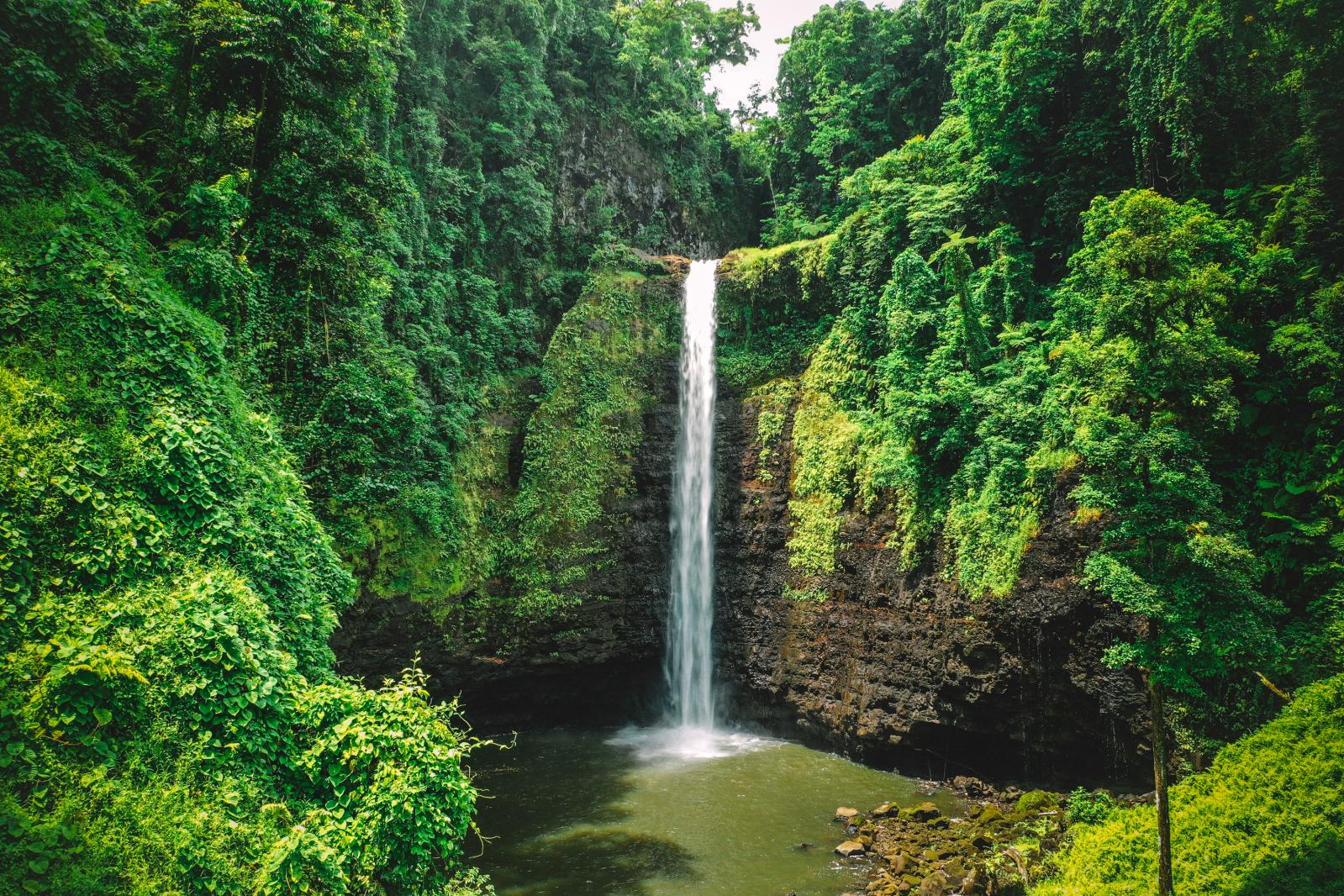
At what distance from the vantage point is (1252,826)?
A: 23.6 feet

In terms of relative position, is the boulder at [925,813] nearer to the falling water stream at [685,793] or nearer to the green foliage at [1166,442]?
the falling water stream at [685,793]

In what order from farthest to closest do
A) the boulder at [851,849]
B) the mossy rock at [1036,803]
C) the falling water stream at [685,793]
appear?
the mossy rock at [1036,803] < the boulder at [851,849] < the falling water stream at [685,793]

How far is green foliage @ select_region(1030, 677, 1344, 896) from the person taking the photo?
21.7 ft

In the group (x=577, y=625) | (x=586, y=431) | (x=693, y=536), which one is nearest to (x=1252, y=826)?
(x=693, y=536)

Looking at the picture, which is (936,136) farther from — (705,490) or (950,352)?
(705,490)

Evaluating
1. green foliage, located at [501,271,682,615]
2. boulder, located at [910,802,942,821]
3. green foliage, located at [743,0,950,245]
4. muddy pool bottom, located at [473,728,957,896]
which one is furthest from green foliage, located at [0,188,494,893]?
green foliage, located at [743,0,950,245]

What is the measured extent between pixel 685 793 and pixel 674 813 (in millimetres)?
853

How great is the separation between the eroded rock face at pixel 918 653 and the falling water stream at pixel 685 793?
758 mm

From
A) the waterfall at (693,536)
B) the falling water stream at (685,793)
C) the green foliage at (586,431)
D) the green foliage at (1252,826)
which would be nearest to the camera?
the green foliage at (1252,826)

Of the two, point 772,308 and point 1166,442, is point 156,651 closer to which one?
point 1166,442

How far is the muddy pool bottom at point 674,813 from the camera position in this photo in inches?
377

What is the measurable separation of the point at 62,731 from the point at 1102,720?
12903mm

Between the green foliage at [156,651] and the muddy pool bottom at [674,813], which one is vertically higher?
the green foliage at [156,651]

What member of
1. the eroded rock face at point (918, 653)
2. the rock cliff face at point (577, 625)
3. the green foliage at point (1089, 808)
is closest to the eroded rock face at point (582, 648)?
the rock cliff face at point (577, 625)
